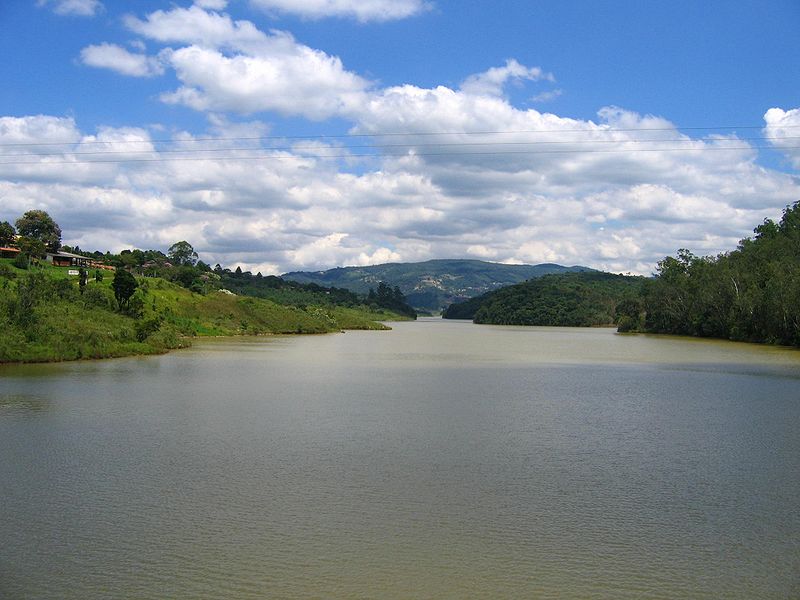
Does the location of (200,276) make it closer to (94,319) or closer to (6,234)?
(6,234)

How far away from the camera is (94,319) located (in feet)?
159

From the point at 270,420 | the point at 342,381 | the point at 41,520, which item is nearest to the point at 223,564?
the point at 41,520

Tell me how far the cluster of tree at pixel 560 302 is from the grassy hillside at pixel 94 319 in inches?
3150

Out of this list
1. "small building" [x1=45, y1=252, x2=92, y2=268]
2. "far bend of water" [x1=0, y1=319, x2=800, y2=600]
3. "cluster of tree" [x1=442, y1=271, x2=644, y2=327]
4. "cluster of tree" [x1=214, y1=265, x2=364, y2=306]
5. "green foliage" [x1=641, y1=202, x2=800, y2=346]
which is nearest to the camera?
"far bend of water" [x1=0, y1=319, x2=800, y2=600]

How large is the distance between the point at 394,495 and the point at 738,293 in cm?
7388

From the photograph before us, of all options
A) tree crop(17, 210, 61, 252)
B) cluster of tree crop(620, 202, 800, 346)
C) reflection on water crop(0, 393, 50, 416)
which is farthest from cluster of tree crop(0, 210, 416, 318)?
cluster of tree crop(620, 202, 800, 346)

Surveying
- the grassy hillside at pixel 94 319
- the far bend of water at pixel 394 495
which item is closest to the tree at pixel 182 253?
the grassy hillside at pixel 94 319

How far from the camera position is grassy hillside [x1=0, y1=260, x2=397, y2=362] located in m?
39.5

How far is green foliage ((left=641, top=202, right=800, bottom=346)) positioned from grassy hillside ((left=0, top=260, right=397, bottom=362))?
53134 millimetres

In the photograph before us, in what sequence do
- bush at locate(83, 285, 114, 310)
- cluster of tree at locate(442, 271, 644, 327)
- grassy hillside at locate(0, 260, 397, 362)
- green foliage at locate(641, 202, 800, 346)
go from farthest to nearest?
cluster of tree at locate(442, 271, 644, 327) < green foliage at locate(641, 202, 800, 346) < bush at locate(83, 285, 114, 310) < grassy hillside at locate(0, 260, 397, 362)

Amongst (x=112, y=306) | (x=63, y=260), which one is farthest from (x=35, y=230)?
(x=112, y=306)

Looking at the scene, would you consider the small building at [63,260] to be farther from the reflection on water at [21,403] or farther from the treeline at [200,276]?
the reflection on water at [21,403]

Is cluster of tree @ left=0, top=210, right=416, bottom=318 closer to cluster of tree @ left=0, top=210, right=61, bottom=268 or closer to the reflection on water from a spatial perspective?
cluster of tree @ left=0, top=210, right=61, bottom=268

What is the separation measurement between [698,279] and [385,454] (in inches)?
3366
